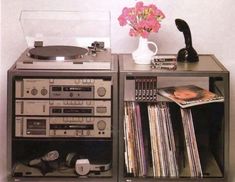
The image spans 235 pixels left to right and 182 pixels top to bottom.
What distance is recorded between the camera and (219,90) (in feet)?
6.98

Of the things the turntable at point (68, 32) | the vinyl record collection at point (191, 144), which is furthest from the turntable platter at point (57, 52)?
the vinyl record collection at point (191, 144)

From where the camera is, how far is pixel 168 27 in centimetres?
248

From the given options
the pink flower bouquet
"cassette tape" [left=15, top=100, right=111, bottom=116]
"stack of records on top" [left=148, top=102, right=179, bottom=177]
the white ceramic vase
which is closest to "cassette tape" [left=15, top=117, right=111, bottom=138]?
"cassette tape" [left=15, top=100, right=111, bottom=116]

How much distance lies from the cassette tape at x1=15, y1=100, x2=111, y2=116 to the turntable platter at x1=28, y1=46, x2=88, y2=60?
188 millimetres

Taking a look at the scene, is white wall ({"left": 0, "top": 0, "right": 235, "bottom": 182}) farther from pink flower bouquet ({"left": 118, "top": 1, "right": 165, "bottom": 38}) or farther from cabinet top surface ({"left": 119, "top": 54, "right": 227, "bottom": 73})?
pink flower bouquet ({"left": 118, "top": 1, "right": 165, "bottom": 38})

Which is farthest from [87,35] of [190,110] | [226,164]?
[226,164]

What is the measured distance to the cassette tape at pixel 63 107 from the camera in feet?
6.83

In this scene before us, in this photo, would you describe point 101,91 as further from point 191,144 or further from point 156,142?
point 191,144

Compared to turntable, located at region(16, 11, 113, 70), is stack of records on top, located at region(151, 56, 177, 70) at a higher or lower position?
lower

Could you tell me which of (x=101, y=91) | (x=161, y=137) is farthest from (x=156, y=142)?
(x=101, y=91)

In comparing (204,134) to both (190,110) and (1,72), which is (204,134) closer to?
(190,110)

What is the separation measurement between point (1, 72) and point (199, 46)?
0.99m

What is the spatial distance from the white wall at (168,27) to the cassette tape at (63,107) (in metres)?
0.47

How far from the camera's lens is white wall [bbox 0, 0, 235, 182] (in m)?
2.46
